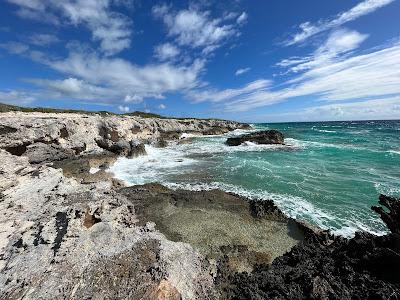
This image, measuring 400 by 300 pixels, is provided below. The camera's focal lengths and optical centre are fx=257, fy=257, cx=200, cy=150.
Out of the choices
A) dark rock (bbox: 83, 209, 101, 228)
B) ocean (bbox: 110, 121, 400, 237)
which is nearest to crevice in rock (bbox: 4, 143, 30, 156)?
ocean (bbox: 110, 121, 400, 237)

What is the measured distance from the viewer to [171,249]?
26.3ft

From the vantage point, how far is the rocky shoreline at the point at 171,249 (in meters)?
6.36

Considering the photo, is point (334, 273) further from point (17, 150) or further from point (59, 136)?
point (59, 136)

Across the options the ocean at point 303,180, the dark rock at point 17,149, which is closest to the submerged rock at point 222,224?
the ocean at point 303,180

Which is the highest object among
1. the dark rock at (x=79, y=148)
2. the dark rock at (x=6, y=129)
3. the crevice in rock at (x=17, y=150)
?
the dark rock at (x=6, y=129)

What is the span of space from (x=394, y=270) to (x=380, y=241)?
99 centimetres

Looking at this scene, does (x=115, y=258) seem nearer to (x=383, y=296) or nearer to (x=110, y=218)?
(x=110, y=218)

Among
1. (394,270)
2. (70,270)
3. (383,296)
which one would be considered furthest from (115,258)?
(394,270)

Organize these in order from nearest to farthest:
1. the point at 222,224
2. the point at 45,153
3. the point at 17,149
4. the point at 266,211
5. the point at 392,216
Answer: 1. the point at 392,216
2. the point at 222,224
3. the point at 266,211
4. the point at 17,149
5. the point at 45,153

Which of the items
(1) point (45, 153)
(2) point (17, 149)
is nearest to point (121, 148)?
(1) point (45, 153)

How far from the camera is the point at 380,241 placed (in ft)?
24.2

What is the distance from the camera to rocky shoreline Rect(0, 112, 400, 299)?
6.36 metres

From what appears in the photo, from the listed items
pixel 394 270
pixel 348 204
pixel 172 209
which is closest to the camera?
pixel 394 270

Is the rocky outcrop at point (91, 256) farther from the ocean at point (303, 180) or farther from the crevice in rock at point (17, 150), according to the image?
the crevice in rock at point (17, 150)
